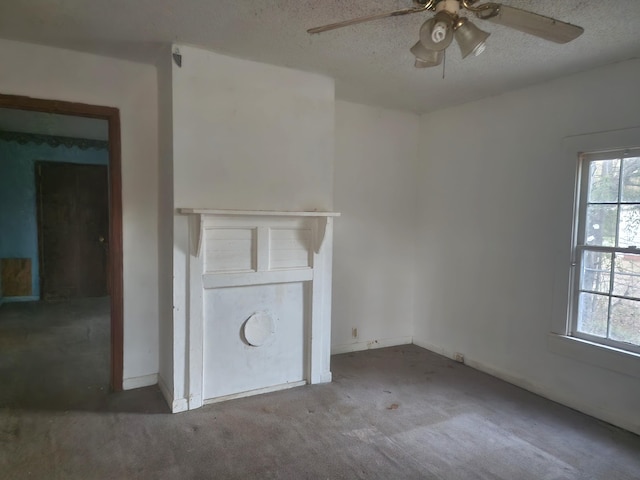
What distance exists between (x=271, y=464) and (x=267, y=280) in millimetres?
1236

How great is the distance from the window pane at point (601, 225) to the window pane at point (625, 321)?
1.33 ft

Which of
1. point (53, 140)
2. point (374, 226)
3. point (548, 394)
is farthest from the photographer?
point (53, 140)

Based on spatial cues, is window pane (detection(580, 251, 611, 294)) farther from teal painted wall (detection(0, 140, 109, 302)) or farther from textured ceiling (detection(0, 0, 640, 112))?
teal painted wall (detection(0, 140, 109, 302))

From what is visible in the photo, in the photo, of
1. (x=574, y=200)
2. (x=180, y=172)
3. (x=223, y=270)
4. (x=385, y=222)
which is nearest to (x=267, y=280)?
(x=223, y=270)

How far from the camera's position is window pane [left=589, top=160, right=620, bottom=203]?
2.80 meters

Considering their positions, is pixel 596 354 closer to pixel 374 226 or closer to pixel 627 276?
pixel 627 276

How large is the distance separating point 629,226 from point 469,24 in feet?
6.47

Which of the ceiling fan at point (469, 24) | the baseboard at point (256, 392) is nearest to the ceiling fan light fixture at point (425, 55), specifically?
the ceiling fan at point (469, 24)

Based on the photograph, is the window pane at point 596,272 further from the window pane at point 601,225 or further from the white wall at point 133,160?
the white wall at point 133,160

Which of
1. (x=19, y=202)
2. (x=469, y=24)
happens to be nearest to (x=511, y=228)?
(x=469, y=24)

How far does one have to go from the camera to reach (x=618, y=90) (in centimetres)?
271

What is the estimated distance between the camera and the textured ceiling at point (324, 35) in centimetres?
211

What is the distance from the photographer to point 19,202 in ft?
19.0

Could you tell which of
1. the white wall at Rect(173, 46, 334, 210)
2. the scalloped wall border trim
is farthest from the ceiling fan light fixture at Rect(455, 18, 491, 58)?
the scalloped wall border trim
